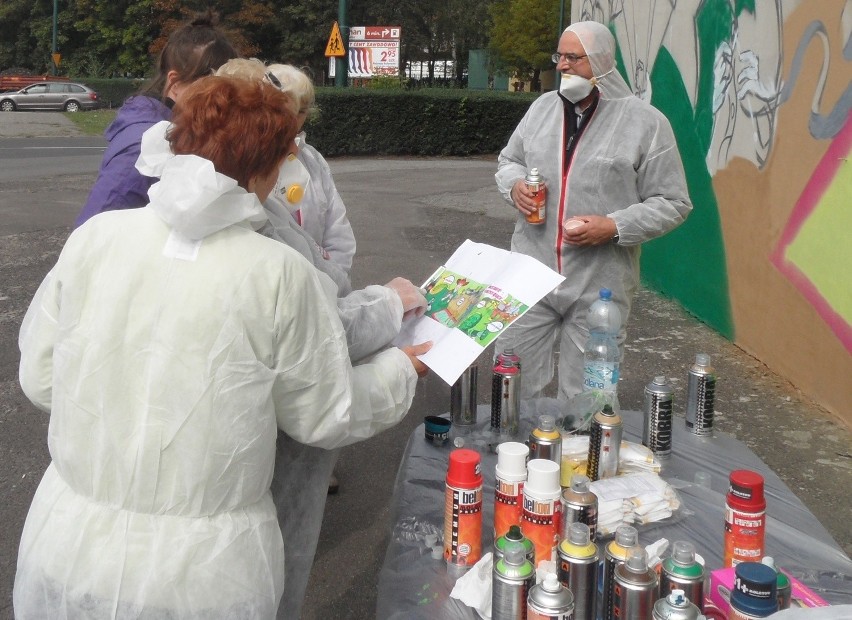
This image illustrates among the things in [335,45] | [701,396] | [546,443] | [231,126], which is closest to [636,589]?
[546,443]

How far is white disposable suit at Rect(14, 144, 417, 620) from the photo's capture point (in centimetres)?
168

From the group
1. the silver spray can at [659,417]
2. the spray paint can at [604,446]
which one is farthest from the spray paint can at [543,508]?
the silver spray can at [659,417]

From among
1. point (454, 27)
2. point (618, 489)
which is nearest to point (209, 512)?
point (618, 489)

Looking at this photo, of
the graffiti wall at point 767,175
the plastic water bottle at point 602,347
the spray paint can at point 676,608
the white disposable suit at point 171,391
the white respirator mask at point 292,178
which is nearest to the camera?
the spray paint can at point 676,608

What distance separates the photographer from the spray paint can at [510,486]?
1932mm

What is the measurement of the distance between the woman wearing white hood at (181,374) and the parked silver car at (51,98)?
118 ft

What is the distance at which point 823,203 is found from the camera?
4.90 metres

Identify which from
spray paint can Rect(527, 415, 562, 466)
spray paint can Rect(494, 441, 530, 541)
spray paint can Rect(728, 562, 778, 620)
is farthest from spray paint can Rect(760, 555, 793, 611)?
spray paint can Rect(527, 415, 562, 466)

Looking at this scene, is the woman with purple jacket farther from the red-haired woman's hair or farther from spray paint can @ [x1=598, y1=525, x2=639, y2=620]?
spray paint can @ [x1=598, y1=525, x2=639, y2=620]

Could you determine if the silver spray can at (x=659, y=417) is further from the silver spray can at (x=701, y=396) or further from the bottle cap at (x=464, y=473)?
the bottle cap at (x=464, y=473)

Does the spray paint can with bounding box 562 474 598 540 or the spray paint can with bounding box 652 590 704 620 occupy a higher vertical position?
the spray paint can with bounding box 652 590 704 620

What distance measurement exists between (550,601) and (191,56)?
210 centimetres

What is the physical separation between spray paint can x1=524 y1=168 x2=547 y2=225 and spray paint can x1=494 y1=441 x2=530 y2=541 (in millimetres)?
1521

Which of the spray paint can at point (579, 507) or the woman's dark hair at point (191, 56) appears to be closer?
the spray paint can at point (579, 507)
